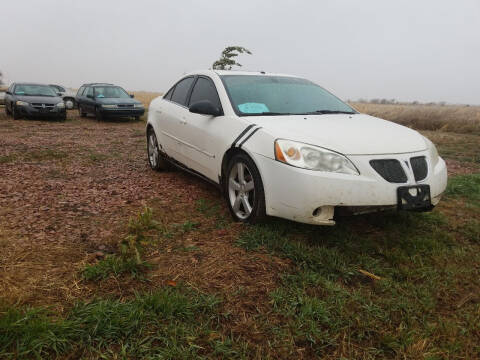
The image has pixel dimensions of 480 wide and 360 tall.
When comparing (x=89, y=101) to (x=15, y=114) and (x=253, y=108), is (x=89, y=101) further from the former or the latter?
(x=253, y=108)

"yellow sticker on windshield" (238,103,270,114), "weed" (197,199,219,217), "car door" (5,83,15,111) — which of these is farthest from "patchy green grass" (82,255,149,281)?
"car door" (5,83,15,111)

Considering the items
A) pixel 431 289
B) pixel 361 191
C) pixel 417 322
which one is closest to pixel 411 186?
pixel 361 191

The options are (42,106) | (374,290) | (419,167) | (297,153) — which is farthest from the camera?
(42,106)

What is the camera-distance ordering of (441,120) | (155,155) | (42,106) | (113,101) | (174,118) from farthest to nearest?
(441,120) < (113,101) < (42,106) < (155,155) < (174,118)

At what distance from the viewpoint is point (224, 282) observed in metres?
2.53

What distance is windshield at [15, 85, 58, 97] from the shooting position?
46.3ft

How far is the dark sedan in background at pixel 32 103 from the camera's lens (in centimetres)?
1345

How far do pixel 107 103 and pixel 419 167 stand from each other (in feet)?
44.2

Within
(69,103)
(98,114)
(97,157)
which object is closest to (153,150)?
(97,157)

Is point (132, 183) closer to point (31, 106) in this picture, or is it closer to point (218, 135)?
point (218, 135)

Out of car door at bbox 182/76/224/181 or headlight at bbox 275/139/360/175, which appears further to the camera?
car door at bbox 182/76/224/181

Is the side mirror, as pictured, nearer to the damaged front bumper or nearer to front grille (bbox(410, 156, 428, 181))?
the damaged front bumper

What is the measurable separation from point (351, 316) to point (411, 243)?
1283 mm

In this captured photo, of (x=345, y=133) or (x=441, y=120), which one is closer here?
(x=345, y=133)
